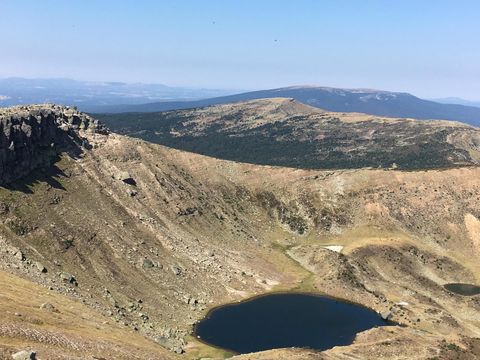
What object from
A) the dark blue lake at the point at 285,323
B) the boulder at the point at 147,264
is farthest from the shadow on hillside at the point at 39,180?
the dark blue lake at the point at 285,323

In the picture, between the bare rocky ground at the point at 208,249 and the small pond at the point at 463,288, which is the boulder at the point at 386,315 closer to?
the bare rocky ground at the point at 208,249

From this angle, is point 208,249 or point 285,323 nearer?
point 285,323

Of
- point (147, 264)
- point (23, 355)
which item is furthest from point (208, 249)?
point (23, 355)

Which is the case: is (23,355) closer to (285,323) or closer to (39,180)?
A: (285,323)

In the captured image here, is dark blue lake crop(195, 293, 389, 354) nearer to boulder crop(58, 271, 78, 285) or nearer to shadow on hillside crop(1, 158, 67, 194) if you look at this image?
boulder crop(58, 271, 78, 285)

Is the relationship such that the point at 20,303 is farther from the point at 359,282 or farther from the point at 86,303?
the point at 359,282

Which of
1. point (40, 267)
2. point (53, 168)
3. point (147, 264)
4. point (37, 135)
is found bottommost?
point (147, 264)

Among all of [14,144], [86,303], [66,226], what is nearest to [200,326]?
[86,303]
